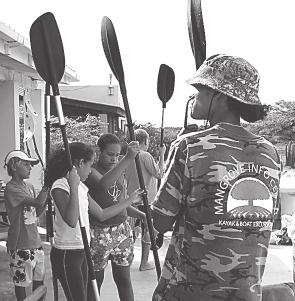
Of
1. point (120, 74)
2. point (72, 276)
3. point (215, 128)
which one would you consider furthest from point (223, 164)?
point (72, 276)

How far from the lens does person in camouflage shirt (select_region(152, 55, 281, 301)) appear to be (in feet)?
5.39

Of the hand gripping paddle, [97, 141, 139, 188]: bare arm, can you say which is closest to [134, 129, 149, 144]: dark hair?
[97, 141, 139, 188]: bare arm

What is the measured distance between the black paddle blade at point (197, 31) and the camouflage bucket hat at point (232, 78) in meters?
0.71

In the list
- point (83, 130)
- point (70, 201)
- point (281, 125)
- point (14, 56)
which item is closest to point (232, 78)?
point (70, 201)

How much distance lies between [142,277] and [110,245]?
1871 millimetres

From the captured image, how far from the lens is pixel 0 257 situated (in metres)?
6.11

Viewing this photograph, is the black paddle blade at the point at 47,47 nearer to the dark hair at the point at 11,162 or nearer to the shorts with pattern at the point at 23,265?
the dark hair at the point at 11,162

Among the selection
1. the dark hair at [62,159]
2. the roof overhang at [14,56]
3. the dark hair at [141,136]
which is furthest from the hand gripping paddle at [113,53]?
the roof overhang at [14,56]

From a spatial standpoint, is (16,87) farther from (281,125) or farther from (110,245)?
(281,125)

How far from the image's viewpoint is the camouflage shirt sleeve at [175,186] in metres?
1.66

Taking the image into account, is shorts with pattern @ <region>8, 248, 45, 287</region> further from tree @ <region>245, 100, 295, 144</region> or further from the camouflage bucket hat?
tree @ <region>245, 100, 295, 144</region>

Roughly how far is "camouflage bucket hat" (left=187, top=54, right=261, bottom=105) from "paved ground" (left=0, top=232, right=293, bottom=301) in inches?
120

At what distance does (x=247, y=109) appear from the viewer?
1754mm

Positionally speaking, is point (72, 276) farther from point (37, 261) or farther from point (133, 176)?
point (133, 176)
